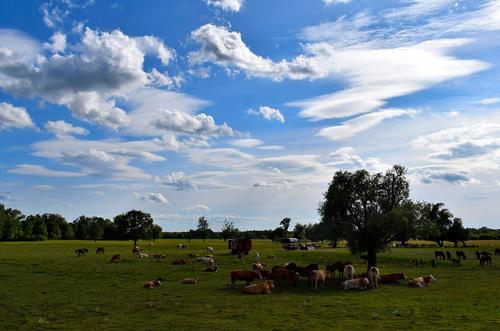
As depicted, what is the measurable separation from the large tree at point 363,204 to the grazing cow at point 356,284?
10724 mm

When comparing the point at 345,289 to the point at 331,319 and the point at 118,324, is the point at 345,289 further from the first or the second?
the point at 118,324

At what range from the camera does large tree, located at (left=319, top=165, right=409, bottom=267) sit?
44.2 m

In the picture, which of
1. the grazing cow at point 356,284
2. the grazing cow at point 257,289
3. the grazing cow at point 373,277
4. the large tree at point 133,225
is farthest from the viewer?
the large tree at point 133,225

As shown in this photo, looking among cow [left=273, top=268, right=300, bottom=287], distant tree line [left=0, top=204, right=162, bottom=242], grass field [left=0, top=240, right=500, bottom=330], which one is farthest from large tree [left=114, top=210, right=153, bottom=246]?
cow [left=273, top=268, right=300, bottom=287]

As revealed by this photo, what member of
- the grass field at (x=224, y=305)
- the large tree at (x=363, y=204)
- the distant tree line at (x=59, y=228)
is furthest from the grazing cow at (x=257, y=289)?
the distant tree line at (x=59, y=228)

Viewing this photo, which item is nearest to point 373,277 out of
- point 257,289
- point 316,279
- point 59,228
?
point 316,279

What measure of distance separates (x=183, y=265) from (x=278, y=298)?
24.4m

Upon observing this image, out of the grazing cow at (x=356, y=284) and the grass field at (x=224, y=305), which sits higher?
the grazing cow at (x=356, y=284)

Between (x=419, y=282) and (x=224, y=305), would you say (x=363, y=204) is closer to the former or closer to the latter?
(x=419, y=282)

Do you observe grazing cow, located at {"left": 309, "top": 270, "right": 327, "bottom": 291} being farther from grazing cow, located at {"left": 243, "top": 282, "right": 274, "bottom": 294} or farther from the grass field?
grazing cow, located at {"left": 243, "top": 282, "right": 274, "bottom": 294}

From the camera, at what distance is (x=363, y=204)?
4488 centimetres

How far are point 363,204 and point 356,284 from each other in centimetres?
1325

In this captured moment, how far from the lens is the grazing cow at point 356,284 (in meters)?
32.9

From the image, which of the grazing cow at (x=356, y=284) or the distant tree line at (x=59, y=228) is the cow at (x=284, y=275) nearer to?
the grazing cow at (x=356, y=284)
